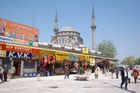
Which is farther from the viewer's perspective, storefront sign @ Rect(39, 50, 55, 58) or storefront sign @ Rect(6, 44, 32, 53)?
storefront sign @ Rect(39, 50, 55, 58)

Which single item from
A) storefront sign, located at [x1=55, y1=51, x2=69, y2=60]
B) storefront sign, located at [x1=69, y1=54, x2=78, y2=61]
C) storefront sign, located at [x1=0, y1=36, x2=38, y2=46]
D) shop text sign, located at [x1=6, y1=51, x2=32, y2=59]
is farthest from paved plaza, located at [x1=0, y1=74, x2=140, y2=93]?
storefront sign, located at [x1=69, y1=54, x2=78, y2=61]

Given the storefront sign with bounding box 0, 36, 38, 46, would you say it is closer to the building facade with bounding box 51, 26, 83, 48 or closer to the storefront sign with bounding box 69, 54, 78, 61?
the storefront sign with bounding box 69, 54, 78, 61

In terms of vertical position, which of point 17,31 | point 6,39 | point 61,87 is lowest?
point 61,87

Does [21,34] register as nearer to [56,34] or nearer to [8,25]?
[8,25]

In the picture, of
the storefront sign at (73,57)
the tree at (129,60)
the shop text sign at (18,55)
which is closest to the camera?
the shop text sign at (18,55)

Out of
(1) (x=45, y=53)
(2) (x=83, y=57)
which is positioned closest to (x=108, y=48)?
(2) (x=83, y=57)

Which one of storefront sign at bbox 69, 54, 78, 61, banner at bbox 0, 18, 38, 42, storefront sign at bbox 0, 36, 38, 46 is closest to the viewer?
storefront sign at bbox 0, 36, 38, 46

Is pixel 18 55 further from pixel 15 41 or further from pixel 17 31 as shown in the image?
pixel 17 31

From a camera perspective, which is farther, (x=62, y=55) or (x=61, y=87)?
(x=62, y=55)

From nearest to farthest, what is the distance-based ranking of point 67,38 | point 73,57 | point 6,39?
point 6,39, point 73,57, point 67,38

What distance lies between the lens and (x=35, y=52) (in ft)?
84.1

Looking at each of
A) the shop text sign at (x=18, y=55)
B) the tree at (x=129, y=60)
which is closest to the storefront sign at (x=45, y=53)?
the shop text sign at (x=18, y=55)

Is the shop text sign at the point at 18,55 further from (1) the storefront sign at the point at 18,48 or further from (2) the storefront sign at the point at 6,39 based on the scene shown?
(2) the storefront sign at the point at 6,39

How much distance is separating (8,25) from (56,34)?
76.3 metres
